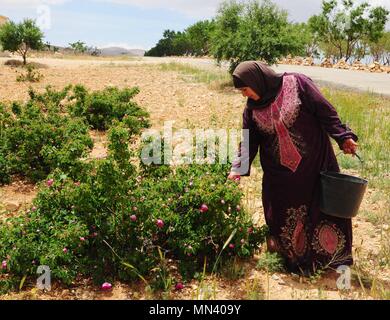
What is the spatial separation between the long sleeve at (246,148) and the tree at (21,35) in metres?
18.1

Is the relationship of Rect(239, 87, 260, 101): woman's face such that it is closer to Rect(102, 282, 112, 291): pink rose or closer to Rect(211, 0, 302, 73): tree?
Rect(102, 282, 112, 291): pink rose

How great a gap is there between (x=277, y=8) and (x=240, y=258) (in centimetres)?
1083

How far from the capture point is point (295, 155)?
3.03 meters

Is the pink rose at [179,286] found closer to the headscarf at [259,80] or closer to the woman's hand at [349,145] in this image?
the headscarf at [259,80]

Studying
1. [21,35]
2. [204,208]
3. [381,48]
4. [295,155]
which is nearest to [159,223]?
[204,208]

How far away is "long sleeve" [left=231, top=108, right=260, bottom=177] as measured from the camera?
319 cm

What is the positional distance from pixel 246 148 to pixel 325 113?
586 mm

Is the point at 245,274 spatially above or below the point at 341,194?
below

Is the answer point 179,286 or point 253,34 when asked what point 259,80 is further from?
point 253,34

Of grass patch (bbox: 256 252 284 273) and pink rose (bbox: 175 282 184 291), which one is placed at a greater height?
grass patch (bbox: 256 252 284 273)

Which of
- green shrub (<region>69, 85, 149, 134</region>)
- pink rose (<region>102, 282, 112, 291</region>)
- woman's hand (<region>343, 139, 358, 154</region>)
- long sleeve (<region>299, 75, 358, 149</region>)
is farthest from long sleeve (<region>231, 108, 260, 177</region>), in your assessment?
green shrub (<region>69, 85, 149, 134</region>)

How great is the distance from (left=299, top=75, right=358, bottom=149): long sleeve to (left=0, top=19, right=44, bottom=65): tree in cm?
1839
